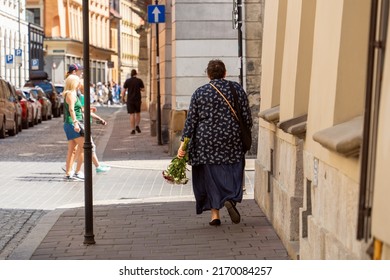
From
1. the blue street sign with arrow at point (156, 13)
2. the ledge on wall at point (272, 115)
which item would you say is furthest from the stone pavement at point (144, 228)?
the blue street sign with arrow at point (156, 13)

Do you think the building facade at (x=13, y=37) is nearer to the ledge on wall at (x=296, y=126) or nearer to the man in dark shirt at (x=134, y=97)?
the man in dark shirt at (x=134, y=97)

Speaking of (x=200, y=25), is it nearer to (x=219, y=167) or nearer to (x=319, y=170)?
(x=219, y=167)

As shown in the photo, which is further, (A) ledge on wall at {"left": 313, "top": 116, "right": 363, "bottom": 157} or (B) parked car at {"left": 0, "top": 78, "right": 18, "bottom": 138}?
(B) parked car at {"left": 0, "top": 78, "right": 18, "bottom": 138}

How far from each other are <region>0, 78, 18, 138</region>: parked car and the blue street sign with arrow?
836 cm

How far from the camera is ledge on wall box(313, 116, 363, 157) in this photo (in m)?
6.50

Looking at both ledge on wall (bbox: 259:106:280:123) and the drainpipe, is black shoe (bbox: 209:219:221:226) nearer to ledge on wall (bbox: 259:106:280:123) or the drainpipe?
ledge on wall (bbox: 259:106:280:123)

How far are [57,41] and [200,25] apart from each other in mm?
70910

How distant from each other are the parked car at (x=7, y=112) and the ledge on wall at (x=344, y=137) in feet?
86.7

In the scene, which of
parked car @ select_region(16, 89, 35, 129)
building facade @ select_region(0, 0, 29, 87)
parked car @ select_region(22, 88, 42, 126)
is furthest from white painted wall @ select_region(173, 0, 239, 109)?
building facade @ select_region(0, 0, 29, 87)

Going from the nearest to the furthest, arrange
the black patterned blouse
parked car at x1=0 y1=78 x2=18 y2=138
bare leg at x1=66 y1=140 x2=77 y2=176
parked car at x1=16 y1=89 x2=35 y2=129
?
1. the black patterned blouse
2. bare leg at x1=66 y1=140 x2=77 y2=176
3. parked car at x1=0 y1=78 x2=18 y2=138
4. parked car at x1=16 y1=89 x2=35 y2=129

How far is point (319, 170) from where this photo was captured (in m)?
8.09

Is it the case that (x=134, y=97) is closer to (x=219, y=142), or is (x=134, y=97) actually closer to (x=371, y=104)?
(x=219, y=142)

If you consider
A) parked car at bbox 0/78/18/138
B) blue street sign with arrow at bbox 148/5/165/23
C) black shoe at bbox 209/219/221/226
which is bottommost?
parked car at bbox 0/78/18/138
